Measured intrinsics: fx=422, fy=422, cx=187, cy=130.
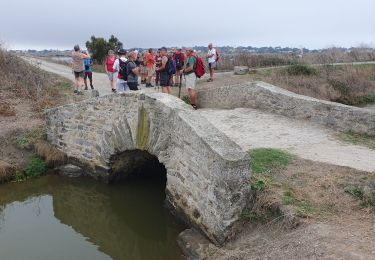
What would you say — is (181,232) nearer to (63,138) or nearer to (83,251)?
(83,251)

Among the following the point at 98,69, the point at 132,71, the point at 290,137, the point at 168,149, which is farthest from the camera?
the point at 98,69

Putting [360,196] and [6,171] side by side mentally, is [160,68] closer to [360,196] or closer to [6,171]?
[6,171]

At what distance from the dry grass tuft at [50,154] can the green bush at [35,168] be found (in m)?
0.16

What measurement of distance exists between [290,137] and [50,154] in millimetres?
6562

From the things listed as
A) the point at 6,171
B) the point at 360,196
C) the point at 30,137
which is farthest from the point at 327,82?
the point at 6,171

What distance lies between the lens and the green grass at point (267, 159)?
7863 mm

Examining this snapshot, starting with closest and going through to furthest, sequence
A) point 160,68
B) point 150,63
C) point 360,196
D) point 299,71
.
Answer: point 360,196
point 160,68
point 150,63
point 299,71

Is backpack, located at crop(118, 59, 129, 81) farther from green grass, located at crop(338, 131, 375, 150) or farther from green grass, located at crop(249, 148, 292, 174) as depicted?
green grass, located at crop(338, 131, 375, 150)

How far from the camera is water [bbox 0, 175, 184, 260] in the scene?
806 centimetres

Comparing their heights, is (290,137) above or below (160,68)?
below

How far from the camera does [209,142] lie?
23.4ft

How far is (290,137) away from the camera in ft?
32.3

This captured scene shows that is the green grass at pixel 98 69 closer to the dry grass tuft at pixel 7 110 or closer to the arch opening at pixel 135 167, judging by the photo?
the dry grass tuft at pixel 7 110

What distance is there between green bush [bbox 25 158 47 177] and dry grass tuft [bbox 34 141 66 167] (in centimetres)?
16
